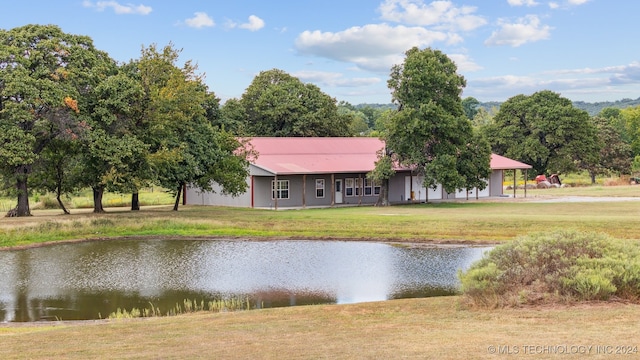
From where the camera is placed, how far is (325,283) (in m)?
19.7

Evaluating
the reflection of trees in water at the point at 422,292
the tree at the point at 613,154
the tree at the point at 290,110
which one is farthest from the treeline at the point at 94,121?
the tree at the point at 613,154

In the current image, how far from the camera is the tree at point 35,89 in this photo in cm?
3253

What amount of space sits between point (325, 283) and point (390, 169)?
80.7 ft

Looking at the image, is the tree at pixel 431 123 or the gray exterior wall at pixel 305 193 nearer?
the tree at pixel 431 123

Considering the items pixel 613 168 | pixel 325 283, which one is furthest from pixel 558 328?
pixel 613 168

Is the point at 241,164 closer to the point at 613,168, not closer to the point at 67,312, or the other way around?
the point at 67,312

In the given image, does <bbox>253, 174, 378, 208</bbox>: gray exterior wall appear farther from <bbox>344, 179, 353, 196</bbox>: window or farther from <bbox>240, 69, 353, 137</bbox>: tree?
<bbox>240, 69, 353, 137</bbox>: tree

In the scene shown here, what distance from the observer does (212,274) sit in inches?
858

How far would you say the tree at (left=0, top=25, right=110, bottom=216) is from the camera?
107 ft

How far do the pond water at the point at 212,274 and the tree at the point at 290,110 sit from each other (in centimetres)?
3272

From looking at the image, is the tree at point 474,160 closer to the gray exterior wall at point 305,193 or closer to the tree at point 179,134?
the gray exterior wall at point 305,193

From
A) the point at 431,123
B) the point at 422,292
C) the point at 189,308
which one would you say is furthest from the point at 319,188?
the point at 189,308

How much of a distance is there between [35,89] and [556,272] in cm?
2754

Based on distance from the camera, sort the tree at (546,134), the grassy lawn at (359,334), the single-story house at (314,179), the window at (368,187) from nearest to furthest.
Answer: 1. the grassy lawn at (359,334)
2. the single-story house at (314,179)
3. the window at (368,187)
4. the tree at (546,134)
